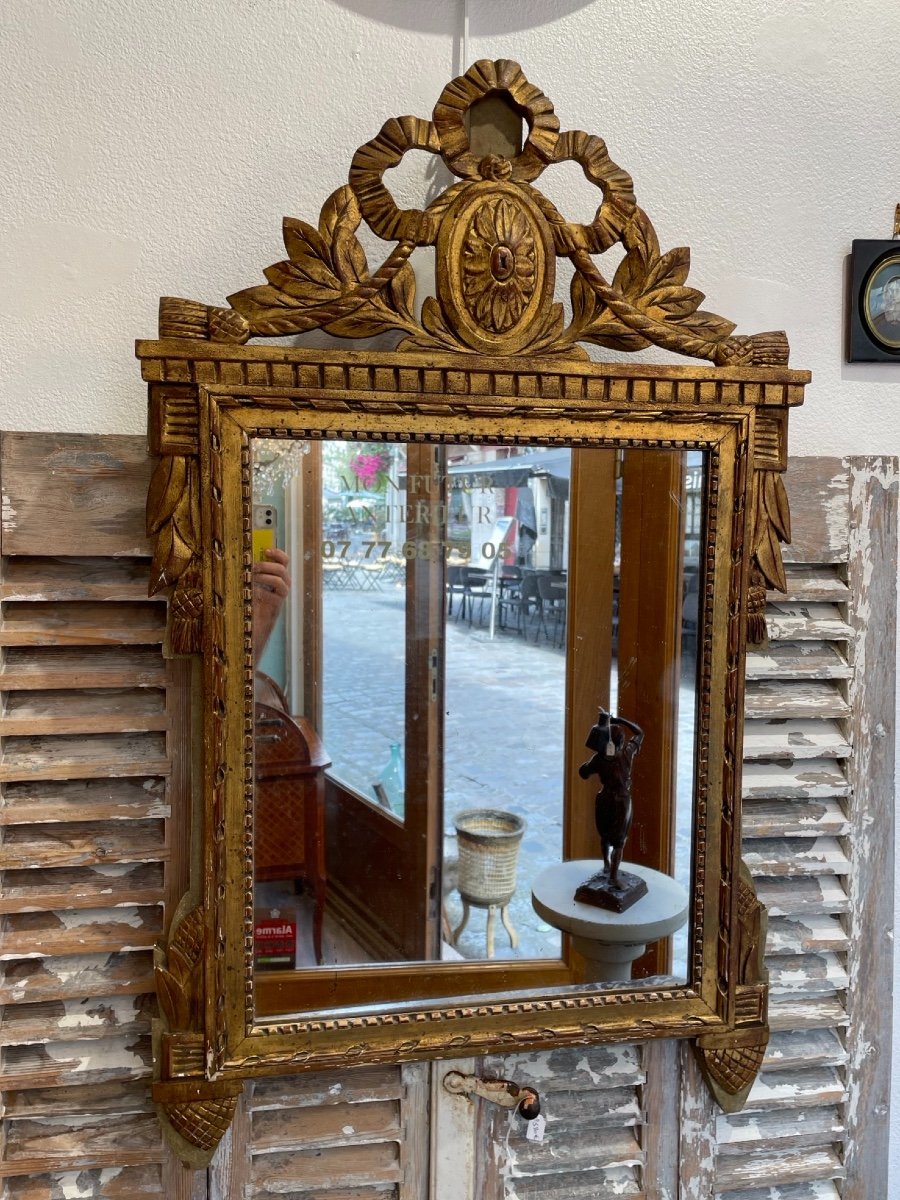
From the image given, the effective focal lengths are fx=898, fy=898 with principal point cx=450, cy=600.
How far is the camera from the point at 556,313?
2.66 feet

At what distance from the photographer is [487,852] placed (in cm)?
85

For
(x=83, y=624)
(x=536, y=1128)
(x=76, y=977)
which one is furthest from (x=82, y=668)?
(x=536, y=1128)

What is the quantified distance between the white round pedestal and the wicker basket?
1.4 inches

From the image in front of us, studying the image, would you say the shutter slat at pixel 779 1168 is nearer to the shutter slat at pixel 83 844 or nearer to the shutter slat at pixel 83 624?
the shutter slat at pixel 83 844

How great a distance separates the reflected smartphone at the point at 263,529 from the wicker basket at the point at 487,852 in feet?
1.00

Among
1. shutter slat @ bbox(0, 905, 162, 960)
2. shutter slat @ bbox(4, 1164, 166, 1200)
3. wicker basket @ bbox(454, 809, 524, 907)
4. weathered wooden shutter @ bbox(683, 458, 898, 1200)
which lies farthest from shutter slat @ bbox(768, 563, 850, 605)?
shutter slat @ bbox(4, 1164, 166, 1200)

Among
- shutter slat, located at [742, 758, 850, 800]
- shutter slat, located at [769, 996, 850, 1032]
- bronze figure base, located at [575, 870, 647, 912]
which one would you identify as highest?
shutter slat, located at [742, 758, 850, 800]

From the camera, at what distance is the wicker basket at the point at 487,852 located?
0.85 m

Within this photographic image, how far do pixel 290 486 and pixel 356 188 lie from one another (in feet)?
0.86

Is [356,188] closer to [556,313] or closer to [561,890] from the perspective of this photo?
[556,313]

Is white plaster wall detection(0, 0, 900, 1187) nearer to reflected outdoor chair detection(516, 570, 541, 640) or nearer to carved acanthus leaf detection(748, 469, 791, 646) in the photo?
carved acanthus leaf detection(748, 469, 791, 646)

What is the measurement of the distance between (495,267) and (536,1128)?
821 millimetres

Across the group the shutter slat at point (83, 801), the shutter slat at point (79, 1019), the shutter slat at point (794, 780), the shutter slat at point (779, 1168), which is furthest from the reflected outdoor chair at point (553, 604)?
the shutter slat at point (779, 1168)

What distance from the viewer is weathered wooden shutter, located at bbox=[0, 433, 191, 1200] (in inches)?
31.5
